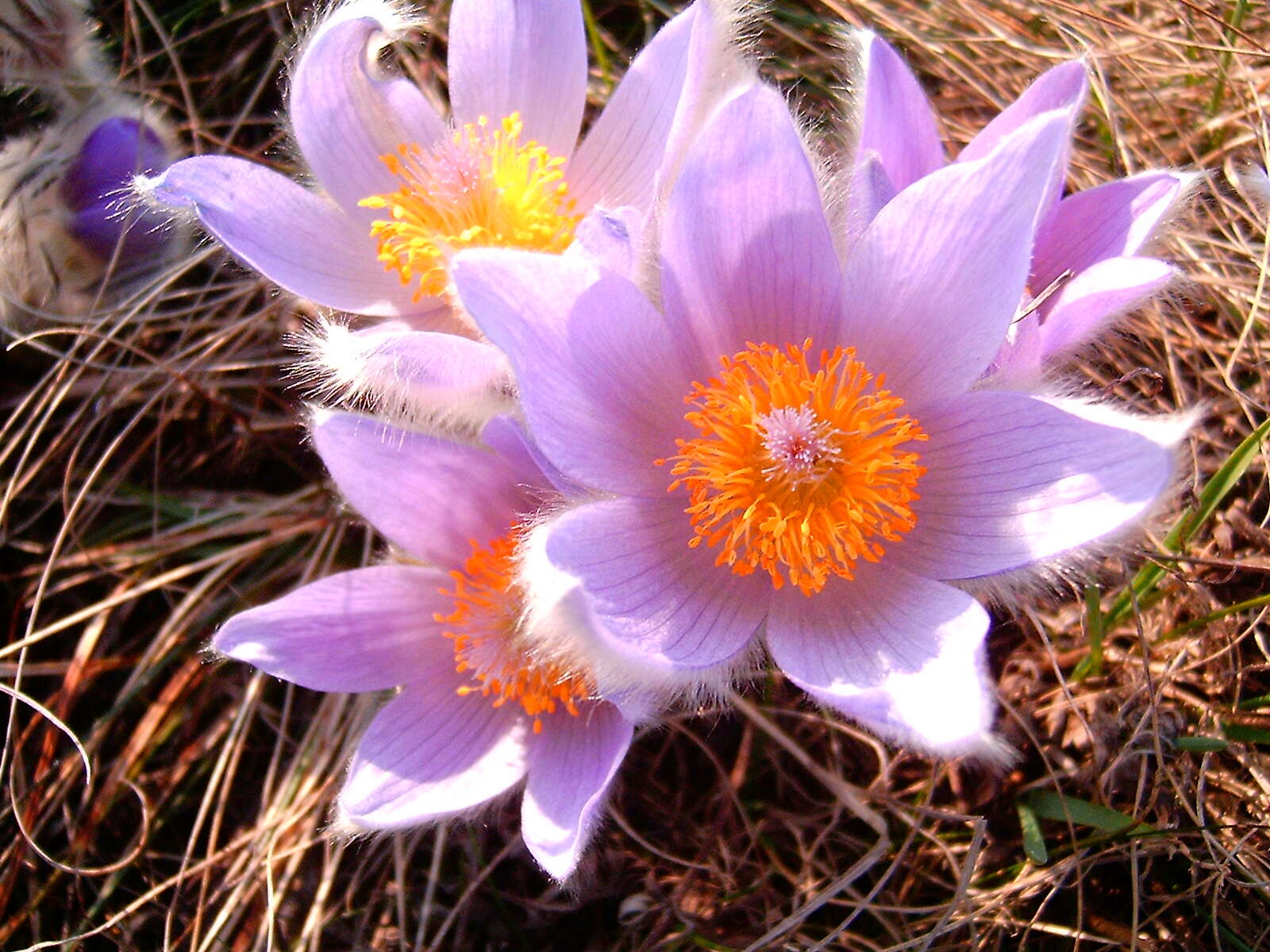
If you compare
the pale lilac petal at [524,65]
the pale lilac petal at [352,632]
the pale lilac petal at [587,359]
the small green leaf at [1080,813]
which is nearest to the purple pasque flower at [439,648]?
the pale lilac petal at [352,632]

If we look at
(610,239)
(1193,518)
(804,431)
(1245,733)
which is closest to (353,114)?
(610,239)

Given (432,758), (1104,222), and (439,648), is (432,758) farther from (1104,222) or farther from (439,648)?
(1104,222)

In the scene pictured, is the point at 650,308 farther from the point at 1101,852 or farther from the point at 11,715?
the point at 11,715

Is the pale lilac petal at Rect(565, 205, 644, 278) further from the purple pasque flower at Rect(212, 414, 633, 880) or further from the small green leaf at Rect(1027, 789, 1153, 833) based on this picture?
the small green leaf at Rect(1027, 789, 1153, 833)

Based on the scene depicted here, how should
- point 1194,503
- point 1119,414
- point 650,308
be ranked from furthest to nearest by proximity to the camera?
point 1194,503 < point 650,308 < point 1119,414

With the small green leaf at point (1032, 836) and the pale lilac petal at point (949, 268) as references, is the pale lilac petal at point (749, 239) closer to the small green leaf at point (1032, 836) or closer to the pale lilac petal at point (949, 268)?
the pale lilac petal at point (949, 268)

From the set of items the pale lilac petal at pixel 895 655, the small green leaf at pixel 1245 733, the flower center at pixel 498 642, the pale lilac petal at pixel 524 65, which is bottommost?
the small green leaf at pixel 1245 733

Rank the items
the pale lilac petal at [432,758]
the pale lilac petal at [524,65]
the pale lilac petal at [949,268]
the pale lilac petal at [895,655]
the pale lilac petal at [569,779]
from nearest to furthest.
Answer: the pale lilac petal at [895,655] → the pale lilac petal at [949,268] → the pale lilac petal at [569,779] → the pale lilac petal at [432,758] → the pale lilac petal at [524,65]

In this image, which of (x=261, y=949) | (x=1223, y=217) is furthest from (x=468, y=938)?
(x=1223, y=217)
